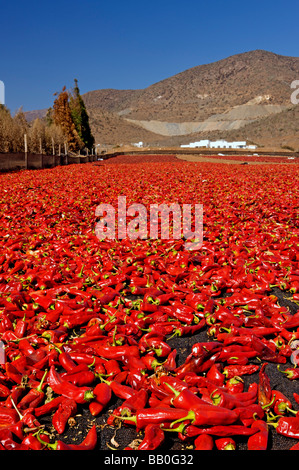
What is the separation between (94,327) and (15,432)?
4.54 feet

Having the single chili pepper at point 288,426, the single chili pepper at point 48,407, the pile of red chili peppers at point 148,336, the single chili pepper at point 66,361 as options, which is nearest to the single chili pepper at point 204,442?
the pile of red chili peppers at point 148,336

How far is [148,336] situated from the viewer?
12.0 ft

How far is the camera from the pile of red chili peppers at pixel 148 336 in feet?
8.42

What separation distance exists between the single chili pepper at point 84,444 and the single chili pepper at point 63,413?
0.18 meters

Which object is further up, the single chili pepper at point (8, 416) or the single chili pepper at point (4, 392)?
the single chili pepper at point (4, 392)

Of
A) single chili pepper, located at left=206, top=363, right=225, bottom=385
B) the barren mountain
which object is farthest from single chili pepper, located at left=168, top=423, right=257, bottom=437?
the barren mountain

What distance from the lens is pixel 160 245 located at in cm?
663

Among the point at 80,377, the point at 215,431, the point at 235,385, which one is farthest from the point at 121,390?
the point at 235,385

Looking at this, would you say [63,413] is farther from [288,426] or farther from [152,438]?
[288,426]

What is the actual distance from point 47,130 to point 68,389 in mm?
35936

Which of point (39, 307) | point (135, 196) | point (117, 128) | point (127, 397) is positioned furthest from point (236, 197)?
point (117, 128)

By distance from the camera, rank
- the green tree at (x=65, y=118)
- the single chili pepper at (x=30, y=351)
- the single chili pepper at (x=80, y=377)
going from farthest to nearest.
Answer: the green tree at (x=65, y=118) < the single chili pepper at (x=30, y=351) < the single chili pepper at (x=80, y=377)

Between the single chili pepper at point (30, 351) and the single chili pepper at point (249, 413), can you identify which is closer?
the single chili pepper at point (249, 413)

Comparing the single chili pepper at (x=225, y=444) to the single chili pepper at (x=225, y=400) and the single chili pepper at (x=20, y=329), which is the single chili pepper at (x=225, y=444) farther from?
the single chili pepper at (x=20, y=329)
